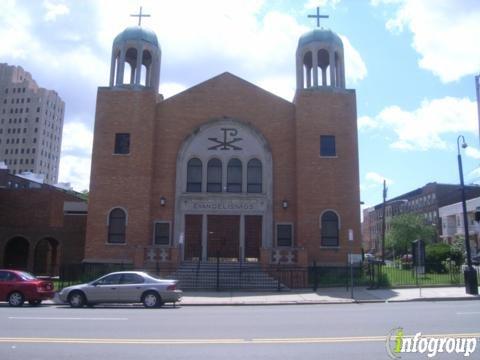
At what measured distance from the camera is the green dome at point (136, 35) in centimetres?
2880

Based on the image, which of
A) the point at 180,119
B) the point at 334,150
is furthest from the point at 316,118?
the point at 180,119

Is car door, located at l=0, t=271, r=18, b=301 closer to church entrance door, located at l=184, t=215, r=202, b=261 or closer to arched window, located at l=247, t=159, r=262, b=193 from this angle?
church entrance door, located at l=184, t=215, r=202, b=261

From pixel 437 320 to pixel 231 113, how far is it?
1881 cm

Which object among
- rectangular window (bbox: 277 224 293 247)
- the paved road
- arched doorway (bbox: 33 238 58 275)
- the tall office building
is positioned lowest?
the paved road

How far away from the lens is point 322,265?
25703 millimetres

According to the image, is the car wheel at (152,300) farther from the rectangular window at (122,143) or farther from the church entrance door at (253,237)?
the rectangular window at (122,143)

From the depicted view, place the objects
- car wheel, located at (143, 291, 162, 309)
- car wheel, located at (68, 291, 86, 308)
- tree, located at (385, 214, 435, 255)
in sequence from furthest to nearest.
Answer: tree, located at (385, 214, 435, 255) → car wheel, located at (68, 291, 86, 308) → car wheel, located at (143, 291, 162, 309)

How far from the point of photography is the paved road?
26.0 feet

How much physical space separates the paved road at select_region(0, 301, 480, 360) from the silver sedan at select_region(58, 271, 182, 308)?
2.31 meters

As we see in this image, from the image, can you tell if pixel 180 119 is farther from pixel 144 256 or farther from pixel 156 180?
pixel 144 256

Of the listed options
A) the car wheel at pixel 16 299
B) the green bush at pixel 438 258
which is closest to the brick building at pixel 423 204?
the green bush at pixel 438 258

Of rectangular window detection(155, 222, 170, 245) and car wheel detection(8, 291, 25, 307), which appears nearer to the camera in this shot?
car wheel detection(8, 291, 25, 307)

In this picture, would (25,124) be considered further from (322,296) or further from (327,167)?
(322,296)

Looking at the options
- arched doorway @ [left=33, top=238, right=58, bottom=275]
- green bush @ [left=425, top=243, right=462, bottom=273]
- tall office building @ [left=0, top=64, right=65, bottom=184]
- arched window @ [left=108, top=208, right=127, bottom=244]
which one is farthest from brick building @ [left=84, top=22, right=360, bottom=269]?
tall office building @ [left=0, top=64, right=65, bottom=184]
